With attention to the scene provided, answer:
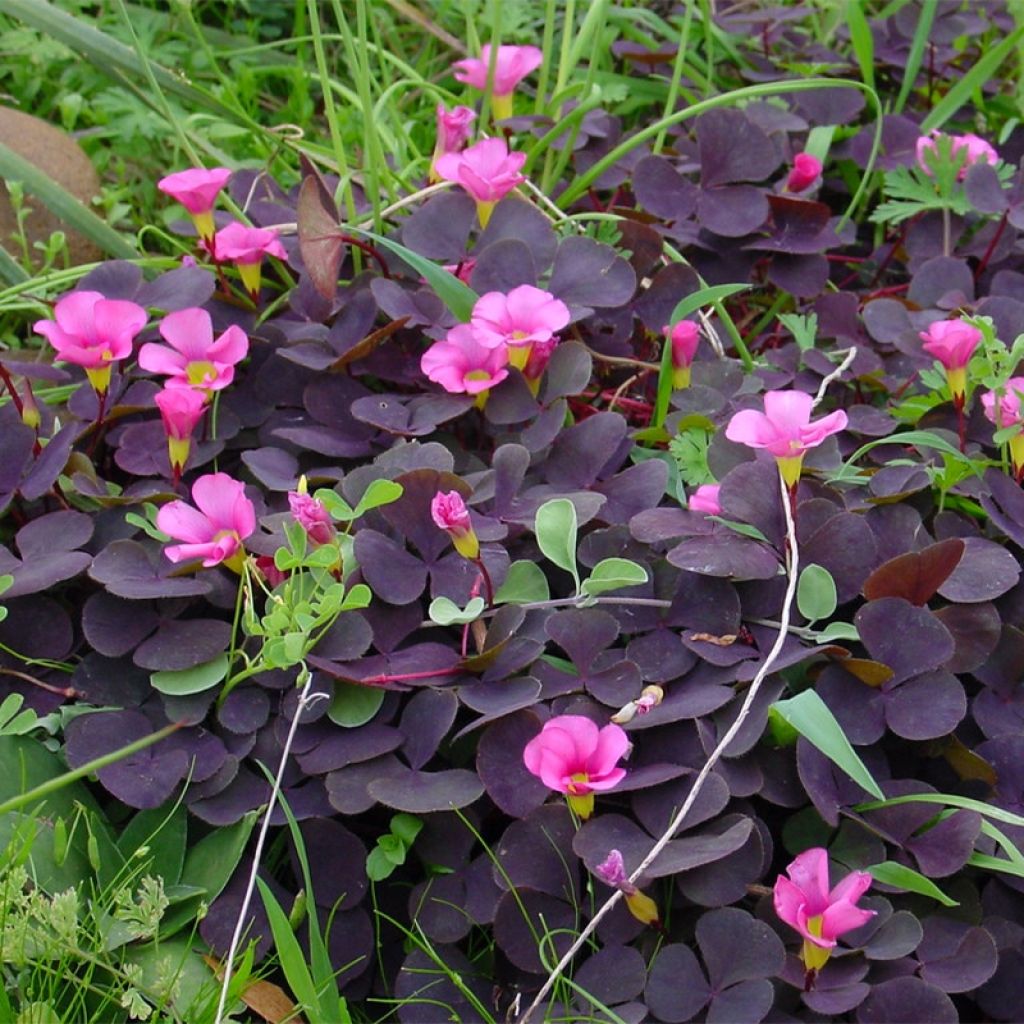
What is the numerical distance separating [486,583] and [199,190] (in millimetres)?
745

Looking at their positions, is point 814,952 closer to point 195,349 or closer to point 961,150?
point 195,349

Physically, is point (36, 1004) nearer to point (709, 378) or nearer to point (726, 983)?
point (726, 983)

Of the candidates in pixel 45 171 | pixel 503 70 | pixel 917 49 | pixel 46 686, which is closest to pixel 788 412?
pixel 46 686

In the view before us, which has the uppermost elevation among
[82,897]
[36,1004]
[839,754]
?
[839,754]

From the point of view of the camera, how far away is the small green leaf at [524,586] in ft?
4.69

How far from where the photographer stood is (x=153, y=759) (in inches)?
53.7

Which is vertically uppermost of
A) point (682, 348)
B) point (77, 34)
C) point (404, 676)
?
point (77, 34)

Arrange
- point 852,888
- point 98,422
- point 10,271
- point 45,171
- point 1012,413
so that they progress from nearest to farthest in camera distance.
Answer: point 852,888 < point 1012,413 < point 98,422 < point 10,271 < point 45,171

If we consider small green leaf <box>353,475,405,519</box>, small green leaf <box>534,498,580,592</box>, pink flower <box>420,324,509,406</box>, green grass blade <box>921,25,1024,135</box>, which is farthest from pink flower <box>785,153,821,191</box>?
small green leaf <box>353,475,405,519</box>

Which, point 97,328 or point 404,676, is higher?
point 97,328

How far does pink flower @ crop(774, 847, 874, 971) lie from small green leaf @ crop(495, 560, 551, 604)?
41cm

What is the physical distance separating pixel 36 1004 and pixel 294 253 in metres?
1.12

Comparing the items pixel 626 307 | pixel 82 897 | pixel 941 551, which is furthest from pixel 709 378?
pixel 82 897

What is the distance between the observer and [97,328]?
63.9 inches
